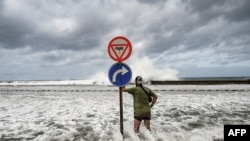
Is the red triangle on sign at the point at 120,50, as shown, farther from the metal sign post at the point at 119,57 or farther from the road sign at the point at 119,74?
the road sign at the point at 119,74

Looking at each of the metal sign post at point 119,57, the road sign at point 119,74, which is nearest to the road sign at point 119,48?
the metal sign post at point 119,57

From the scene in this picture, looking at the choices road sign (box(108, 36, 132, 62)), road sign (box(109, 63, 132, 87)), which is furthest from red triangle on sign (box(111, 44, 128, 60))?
road sign (box(109, 63, 132, 87))

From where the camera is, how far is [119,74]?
5.82m

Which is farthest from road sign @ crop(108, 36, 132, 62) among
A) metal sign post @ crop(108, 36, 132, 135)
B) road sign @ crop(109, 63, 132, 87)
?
road sign @ crop(109, 63, 132, 87)

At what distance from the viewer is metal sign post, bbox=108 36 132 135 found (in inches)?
228

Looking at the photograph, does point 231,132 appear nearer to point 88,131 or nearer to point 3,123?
point 88,131

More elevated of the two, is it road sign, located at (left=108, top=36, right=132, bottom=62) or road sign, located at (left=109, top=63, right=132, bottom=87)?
road sign, located at (left=108, top=36, right=132, bottom=62)

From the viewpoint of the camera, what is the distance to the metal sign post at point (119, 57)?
5.80 m

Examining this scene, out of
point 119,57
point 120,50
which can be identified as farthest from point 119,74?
point 120,50

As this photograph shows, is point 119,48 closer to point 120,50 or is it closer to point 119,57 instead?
point 120,50

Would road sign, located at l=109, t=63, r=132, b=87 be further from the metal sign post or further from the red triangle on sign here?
the red triangle on sign

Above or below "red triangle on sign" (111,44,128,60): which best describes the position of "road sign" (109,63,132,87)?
below

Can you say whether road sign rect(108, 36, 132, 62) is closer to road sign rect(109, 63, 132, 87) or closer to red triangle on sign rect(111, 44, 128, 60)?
red triangle on sign rect(111, 44, 128, 60)

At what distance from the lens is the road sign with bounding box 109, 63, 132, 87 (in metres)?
5.78
